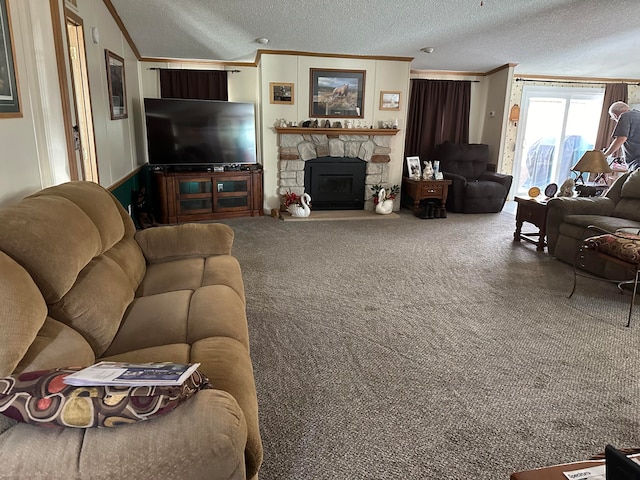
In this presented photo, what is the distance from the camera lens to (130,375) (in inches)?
43.7

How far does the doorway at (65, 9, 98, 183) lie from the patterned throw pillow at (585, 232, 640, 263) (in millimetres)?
3881

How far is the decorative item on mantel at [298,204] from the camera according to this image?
19.6 feet

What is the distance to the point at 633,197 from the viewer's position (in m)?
4.09

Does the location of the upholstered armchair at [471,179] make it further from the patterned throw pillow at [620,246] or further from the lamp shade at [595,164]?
the patterned throw pillow at [620,246]

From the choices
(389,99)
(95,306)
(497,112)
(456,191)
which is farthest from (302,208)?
(95,306)

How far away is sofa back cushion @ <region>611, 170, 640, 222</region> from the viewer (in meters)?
4.02

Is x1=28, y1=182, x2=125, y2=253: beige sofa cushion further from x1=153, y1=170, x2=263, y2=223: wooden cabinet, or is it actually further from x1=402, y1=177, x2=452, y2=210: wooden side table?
x1=402, y1=177, x2=452, y2=210: wooden side table

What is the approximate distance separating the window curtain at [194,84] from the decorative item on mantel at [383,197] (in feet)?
8.72

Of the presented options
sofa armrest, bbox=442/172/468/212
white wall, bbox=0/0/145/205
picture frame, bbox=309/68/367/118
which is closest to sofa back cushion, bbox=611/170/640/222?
sofa armrest, bbox=442/172/468/212

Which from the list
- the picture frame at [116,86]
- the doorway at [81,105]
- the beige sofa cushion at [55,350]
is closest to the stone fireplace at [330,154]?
the picture frame at [116,86]

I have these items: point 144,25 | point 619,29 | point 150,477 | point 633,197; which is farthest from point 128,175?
point 619,29

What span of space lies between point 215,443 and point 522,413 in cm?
154

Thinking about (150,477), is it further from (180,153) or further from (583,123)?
(583,123)

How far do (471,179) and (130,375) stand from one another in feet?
21.7
